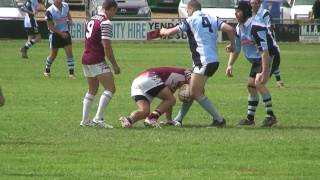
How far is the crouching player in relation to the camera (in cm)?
1569

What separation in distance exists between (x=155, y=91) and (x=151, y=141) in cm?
222

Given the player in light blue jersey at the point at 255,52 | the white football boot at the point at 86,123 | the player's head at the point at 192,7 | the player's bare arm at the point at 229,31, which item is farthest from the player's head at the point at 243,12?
the white football boot at the point at 86,123

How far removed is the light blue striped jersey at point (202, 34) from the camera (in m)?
15.6

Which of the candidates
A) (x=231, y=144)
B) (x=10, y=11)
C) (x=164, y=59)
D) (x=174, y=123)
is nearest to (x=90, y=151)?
(x=231, y=144)

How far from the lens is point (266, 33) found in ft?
51.8

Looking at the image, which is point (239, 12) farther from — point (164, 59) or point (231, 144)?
point (164, 59)

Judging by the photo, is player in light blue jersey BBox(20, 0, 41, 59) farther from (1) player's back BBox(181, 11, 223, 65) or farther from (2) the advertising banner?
(1) player's back BBox(181, 11, 223, 65)

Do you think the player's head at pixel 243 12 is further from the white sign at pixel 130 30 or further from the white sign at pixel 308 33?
the white sign at pixel 308 33

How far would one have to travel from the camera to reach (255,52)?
638 inches

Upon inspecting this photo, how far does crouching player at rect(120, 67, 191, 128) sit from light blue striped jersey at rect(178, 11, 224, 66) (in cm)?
47

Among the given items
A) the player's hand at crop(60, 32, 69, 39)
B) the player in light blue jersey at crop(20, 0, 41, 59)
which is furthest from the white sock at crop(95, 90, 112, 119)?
the player in light blue jersey at crop(20, 0, 41, 59)

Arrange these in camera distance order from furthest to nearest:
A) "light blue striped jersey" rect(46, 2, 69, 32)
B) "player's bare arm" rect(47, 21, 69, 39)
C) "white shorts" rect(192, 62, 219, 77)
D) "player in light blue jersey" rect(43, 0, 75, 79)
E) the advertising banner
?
the advertising banner < "light blue striped jersey" rect(46, 2, 69, 32) < "player in light blue jersey" rect(43, 0, 75, 79) < "player's bare arm" rect(47, 21, 69, 39) < "white shorts" rect(192, 62, 219, 77)

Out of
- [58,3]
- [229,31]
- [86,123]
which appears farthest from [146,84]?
[58,3]

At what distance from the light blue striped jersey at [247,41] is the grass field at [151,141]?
1140mm
